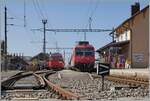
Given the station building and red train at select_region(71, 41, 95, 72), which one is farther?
the station building

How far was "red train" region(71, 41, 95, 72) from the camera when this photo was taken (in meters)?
50.8

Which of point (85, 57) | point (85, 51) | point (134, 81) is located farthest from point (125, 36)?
point (134, 81)

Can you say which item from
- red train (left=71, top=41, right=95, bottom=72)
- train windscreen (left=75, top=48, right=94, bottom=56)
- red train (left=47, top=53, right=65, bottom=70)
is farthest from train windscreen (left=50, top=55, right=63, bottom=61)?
train windscreen (left=75, top=48, right=94, bottom=56)

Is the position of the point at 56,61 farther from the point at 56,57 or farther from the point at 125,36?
the point at 125,36

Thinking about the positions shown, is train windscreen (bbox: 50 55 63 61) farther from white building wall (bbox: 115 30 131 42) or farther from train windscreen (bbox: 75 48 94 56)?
train windscreen (bbox: 75 48 94 56)

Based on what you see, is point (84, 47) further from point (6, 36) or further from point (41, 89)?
point (41, 89)

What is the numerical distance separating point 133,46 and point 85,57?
10011 mm

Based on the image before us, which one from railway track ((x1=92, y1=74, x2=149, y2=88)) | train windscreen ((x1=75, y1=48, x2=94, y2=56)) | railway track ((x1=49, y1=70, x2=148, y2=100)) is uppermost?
train windscreen ((x1=75, y1=48, x2=94, y2=56))

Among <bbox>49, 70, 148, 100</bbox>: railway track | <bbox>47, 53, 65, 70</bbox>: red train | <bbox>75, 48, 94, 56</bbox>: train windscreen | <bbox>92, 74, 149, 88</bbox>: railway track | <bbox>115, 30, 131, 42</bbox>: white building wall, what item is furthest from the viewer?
<bbox>47, 53, 65, 70</bbox>: red train

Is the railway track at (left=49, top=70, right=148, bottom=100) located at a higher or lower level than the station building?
lower

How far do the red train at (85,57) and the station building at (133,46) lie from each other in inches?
192

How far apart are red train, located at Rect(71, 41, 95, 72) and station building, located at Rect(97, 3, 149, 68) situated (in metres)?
4.88

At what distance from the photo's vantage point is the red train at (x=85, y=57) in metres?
50.8

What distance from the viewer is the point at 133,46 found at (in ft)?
194
